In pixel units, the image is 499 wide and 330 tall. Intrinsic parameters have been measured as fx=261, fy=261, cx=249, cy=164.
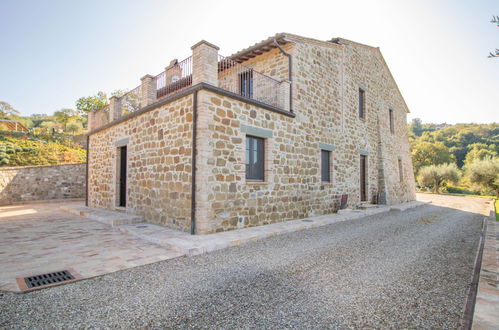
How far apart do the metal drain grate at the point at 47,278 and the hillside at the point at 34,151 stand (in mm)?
16049

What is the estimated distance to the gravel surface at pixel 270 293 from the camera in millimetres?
2354

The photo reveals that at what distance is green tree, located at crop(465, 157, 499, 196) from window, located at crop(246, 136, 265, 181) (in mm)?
21728

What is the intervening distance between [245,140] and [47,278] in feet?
15.0

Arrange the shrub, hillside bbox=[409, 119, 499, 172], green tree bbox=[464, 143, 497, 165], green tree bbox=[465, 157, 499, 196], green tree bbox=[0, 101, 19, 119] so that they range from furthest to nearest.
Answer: green tree bbox=[464, 143, 497, 165]
hillside bbox=[409, 119, 499, 172]
green tree bbox=[0, 101, 19, 119]
green tree bbox=[465, 157, 499, 196]
the shrub

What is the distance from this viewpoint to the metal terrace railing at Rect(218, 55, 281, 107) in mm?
8141

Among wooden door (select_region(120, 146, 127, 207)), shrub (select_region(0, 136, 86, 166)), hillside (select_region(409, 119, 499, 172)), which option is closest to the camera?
wooden door (select_region(120, 146, 127, 207))

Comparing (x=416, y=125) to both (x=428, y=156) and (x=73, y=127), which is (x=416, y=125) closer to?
(x=428, y=156)

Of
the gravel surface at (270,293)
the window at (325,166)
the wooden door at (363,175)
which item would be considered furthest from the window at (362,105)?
the gravel surface at (270,293)

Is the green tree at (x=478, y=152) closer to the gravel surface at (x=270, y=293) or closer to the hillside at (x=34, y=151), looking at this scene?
the gravel surface at (x=270, y=293)

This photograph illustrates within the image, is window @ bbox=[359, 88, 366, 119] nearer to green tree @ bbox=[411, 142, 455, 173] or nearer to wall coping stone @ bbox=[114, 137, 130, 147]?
wall coping stone @ bbox=[114, 137, 130, 147]

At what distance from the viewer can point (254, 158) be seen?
275 inches

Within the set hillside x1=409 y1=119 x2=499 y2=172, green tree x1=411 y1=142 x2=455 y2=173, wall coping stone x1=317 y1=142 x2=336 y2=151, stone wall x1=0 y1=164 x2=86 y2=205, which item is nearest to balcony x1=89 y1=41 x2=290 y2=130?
wall coping stone x1=317 y1=142 x2=336 y2=151

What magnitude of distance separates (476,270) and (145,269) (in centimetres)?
467

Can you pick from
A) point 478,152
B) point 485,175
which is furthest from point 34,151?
point 478,152
